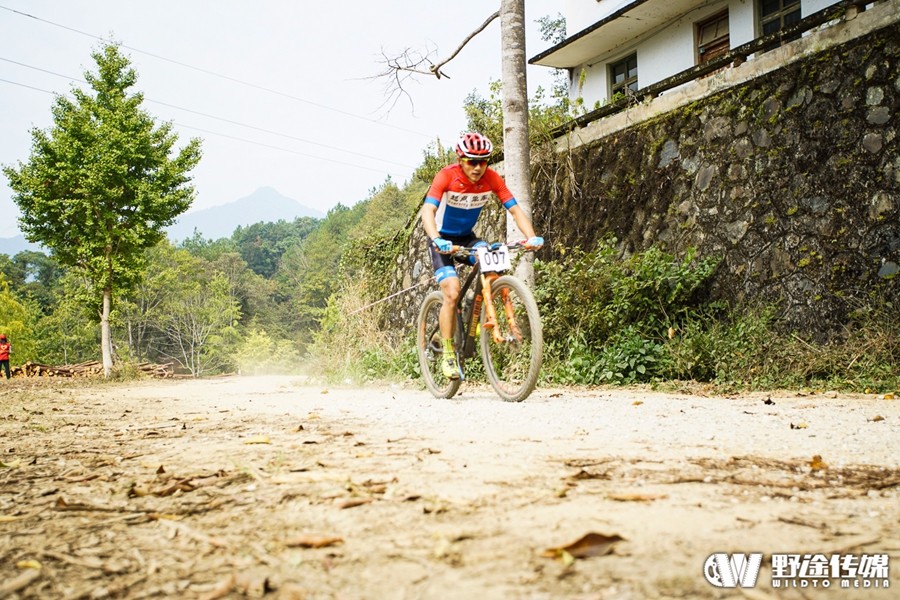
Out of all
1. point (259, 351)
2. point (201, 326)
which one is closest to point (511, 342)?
point (201, 326)

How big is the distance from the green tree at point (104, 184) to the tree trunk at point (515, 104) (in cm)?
1753

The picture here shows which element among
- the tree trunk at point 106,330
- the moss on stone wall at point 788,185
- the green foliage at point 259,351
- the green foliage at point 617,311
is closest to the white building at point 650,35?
the moss on stone wall at point 788,185

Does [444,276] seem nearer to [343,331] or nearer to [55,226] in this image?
[343,331]

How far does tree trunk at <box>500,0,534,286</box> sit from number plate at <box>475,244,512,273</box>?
2.70 metres

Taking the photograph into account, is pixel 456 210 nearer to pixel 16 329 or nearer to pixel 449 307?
pixel 449 307

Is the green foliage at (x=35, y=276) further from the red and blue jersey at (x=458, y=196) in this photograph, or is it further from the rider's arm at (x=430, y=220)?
the rider's arm at (x=430, y=220)

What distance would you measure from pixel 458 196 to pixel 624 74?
14541mm

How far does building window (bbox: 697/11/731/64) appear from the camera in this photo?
15.8m

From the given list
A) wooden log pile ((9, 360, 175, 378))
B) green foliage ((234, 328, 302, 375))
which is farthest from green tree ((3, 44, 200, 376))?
green foliage ((234, 328, 302, 375))

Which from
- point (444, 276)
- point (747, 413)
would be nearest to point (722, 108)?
point (444, 276)

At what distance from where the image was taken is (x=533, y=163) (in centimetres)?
1180

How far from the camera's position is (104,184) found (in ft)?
72.6

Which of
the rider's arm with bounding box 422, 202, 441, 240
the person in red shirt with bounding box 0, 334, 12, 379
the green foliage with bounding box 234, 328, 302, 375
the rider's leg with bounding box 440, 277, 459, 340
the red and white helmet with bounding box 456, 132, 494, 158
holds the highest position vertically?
the red and white helmet with bounding box 456, 132, 494, 158

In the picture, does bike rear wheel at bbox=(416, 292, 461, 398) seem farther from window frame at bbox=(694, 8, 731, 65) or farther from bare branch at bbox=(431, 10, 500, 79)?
window frame at bbox=(694, 8, 731, 65)
